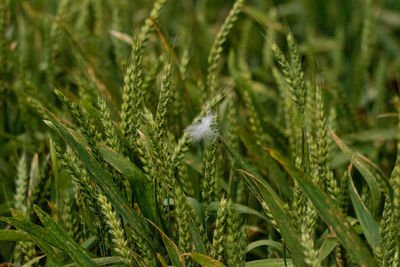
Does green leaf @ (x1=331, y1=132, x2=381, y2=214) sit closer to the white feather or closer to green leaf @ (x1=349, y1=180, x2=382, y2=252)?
green leaf @ (x1=349, y1=180, x2=382, y2=252)

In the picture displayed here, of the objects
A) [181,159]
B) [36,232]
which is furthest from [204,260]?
[36,232]

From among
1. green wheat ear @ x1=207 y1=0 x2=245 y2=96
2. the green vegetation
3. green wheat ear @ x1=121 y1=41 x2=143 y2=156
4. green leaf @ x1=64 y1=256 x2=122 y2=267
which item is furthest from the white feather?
green wheat ear @ x1=207 y1=0 x2=245 y2=96

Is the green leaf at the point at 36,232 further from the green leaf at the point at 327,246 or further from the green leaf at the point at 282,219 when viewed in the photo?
the green leaf at the point at 327,246

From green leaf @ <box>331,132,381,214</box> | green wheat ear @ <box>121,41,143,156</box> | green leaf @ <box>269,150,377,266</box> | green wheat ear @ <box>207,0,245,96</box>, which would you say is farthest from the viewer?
green wheat ear @ <box>207,0,245,96</box>

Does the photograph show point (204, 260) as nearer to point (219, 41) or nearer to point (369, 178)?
point (369, 178)

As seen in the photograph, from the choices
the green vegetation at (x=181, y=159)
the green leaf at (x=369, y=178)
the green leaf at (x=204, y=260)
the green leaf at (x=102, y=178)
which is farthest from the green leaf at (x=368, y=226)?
the green leaf at (x=102, y=178)

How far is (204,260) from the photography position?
0.91 m

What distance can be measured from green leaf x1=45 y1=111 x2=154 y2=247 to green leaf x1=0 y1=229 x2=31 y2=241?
19cm

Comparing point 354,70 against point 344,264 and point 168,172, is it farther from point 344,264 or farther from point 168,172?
point 168,172

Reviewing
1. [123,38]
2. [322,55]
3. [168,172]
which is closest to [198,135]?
[168,172]

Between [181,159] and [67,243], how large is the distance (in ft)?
0.81

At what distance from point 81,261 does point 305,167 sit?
1.50ft

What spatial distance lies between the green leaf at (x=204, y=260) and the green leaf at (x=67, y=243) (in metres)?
0.18

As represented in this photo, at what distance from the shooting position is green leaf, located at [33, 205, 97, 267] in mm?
943
